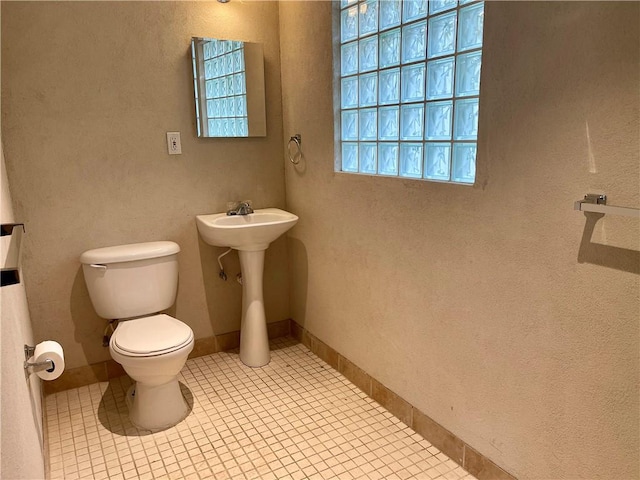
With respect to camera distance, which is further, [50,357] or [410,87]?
[410,87]

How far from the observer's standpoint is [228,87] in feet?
8.16

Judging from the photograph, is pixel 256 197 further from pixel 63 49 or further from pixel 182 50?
pixel 63 49

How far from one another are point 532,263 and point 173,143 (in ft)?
6.01

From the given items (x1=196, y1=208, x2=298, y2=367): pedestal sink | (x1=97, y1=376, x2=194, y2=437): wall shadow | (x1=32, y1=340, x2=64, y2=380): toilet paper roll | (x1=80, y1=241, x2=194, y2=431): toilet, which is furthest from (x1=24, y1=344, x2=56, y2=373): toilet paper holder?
(x1=196, y1=208, x2=298, y2=367): pedestal sink

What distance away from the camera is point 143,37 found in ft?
7.37

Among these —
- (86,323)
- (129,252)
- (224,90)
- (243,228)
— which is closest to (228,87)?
(224,90)

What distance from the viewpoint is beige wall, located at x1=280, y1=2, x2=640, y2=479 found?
1.19 metres

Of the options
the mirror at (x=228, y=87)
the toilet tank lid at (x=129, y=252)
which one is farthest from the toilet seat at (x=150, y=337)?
the mirror at (x=228, y=87)

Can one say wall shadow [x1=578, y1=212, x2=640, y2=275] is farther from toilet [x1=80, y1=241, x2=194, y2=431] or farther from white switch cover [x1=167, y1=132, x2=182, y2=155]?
white switch cover [x1=167, y1=132, x2=182, y2=155]

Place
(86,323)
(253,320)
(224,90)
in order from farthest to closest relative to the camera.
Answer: (253,320), (224,90), (86,323)

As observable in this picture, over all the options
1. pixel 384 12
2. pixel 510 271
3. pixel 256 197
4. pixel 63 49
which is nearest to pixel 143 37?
pixel 63 49

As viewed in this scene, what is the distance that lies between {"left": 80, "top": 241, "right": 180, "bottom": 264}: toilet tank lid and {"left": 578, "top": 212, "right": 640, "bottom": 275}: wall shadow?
1.80m

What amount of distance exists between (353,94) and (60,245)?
160 cm

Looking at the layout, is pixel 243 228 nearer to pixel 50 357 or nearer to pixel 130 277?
pixel 130 277
